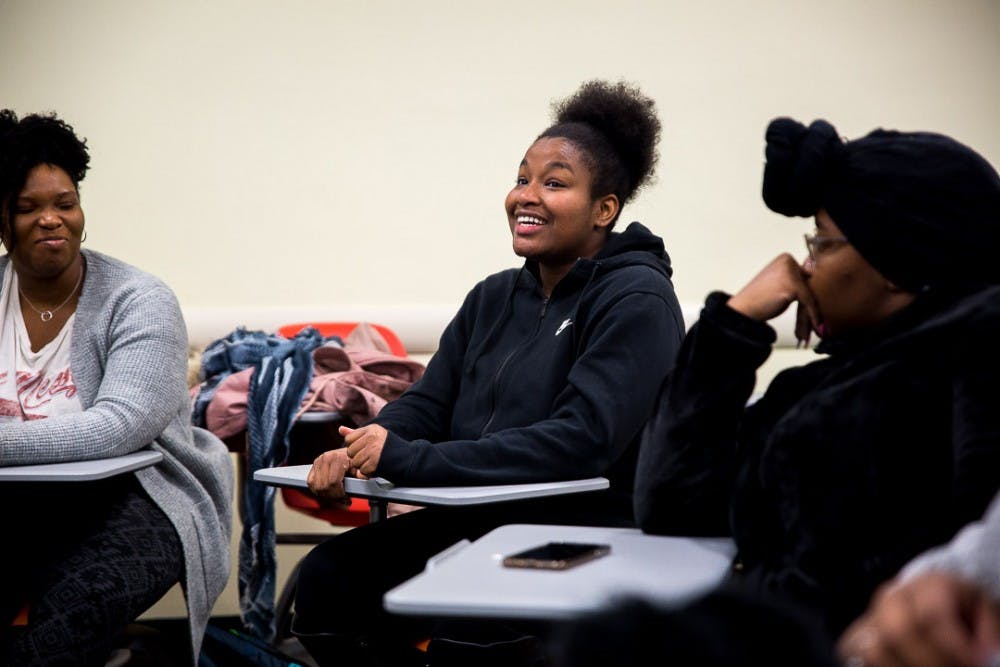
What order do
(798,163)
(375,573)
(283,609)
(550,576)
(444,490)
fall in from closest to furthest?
1. (550,576)
2. (798,163)
3. (444,490)
4. (375,573)
5. (283,609)

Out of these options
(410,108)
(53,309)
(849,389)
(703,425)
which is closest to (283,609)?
(53,309)

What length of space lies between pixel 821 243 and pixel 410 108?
10.8ft

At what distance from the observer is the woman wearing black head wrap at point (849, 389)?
1.24 meters

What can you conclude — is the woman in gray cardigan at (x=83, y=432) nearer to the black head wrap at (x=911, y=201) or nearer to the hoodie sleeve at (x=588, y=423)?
the hoodie sleeve at (x=588, y=423)

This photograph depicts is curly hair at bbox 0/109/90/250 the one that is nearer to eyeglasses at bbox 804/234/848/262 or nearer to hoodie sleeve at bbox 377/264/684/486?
hoodie sleeve at bbox 377/264/684/486

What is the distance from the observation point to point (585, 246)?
8.08ft

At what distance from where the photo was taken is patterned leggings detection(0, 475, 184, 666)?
2.13 meters

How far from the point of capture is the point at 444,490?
1.92 m

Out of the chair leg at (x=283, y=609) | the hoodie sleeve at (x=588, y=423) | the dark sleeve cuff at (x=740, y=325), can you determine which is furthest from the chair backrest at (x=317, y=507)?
the dark sleeve cuff at (x=740, y=325)

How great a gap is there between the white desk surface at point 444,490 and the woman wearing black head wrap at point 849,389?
0.28 meters

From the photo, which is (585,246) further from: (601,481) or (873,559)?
(873,559)

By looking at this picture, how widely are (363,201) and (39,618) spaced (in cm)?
269

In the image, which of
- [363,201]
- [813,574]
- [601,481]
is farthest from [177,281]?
[813,574]

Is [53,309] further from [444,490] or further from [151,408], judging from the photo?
[444,490]
